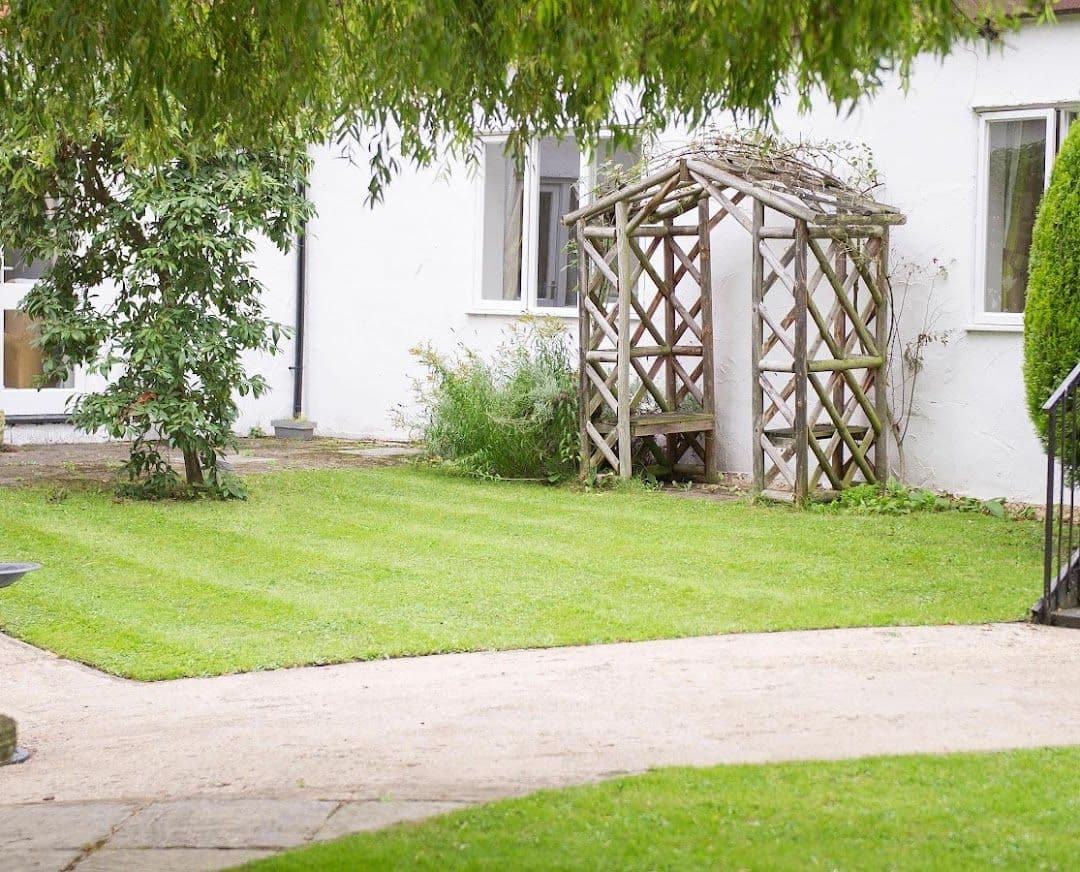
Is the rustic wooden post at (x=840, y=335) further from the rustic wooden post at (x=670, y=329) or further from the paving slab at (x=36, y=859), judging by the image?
the paving slab at (x=36, y=859)

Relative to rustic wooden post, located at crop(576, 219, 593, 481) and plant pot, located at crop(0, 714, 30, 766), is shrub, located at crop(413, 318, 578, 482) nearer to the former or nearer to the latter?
rustic wooden post, located at crop(576, 219, 593, 481)

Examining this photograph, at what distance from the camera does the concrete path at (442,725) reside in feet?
15.9

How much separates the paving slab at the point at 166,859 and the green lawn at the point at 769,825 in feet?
0.52

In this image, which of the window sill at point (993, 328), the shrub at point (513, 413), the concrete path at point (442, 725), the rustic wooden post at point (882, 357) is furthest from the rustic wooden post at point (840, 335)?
the concrete path at point (442, 725)

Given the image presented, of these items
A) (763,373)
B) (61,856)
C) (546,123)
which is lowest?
(61,856)

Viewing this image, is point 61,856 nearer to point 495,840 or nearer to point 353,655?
point 495,840

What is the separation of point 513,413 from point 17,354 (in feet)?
19.4

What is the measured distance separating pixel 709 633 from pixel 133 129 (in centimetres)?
374

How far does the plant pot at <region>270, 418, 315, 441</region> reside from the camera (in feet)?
57.3

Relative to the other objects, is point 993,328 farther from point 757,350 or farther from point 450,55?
point 450,55

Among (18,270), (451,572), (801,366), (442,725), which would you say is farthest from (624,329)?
(442,725)

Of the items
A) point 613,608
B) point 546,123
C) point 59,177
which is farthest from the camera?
point 59,177

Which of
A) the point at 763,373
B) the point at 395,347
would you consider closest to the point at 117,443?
the point at 395,347

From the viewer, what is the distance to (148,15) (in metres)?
4.87
